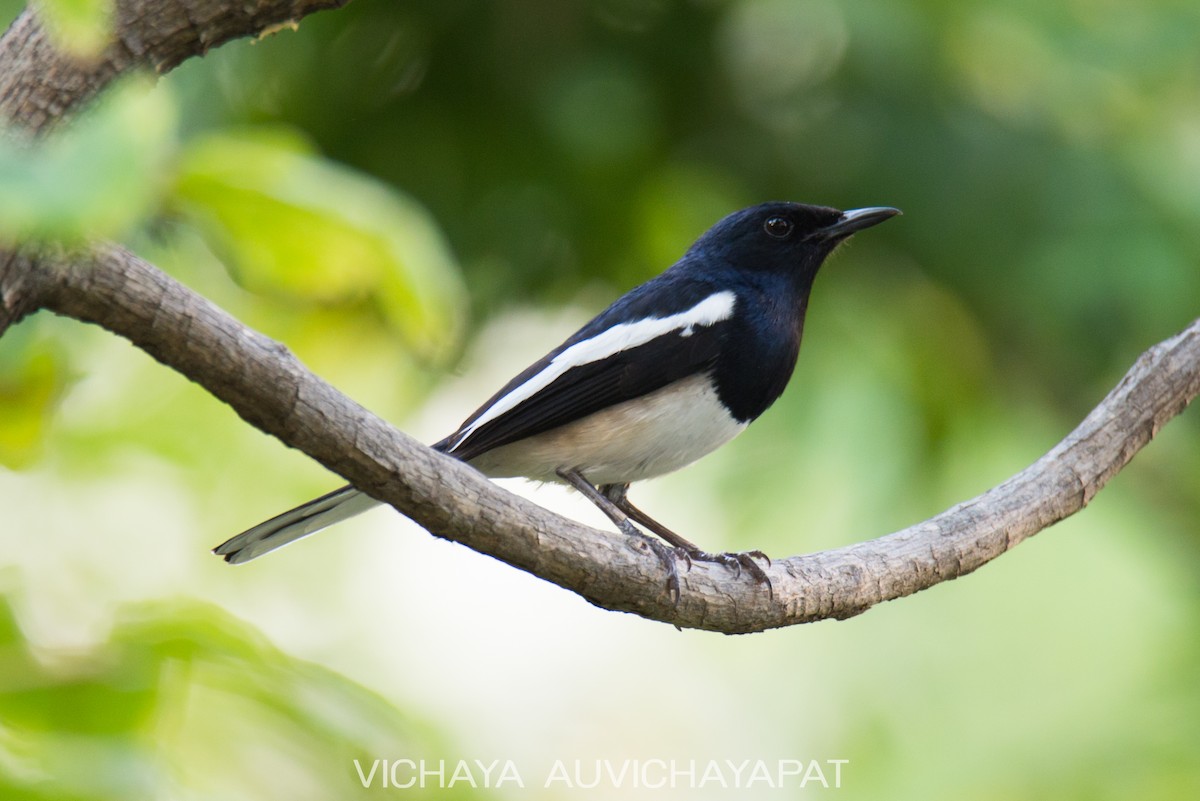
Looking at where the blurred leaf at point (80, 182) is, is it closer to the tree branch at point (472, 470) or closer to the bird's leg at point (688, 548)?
the tree branch at point (472, 470)

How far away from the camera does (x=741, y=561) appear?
297 cm

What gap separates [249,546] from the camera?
2988 millimetres

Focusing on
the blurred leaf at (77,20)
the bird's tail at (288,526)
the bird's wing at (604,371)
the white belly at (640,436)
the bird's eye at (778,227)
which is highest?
the bird's eye at (778,227)

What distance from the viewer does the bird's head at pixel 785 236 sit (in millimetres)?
3979

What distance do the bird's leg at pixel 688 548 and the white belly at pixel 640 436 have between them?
198mm

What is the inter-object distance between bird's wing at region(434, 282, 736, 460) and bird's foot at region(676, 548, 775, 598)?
0.52 metres

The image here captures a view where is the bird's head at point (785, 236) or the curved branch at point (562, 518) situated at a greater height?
the bird's head at point (785, 236)

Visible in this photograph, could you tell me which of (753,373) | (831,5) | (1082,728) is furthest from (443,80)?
(1082,728)

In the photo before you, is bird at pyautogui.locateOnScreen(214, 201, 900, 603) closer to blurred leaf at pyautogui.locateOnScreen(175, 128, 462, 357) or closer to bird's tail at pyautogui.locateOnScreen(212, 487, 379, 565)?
bird's tail at pyautogui.locateOnScreen(212, 487, 379, 565)

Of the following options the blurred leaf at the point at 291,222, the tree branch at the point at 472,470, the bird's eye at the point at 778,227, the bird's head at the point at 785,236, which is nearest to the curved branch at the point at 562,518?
the tree branch at the point at 472,470

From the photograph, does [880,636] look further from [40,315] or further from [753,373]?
[40,315]

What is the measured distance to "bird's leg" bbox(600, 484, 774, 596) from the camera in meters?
2.89

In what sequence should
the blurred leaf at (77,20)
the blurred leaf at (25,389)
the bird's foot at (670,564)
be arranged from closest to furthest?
the blurred leaf at (77,20), the blurred leaf at (25,389), the bird's foot at (670,564)

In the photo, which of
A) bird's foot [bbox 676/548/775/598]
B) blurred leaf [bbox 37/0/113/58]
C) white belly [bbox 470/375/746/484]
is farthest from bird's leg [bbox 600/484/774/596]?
blurred leaf [bbox 37/0/113/58]
